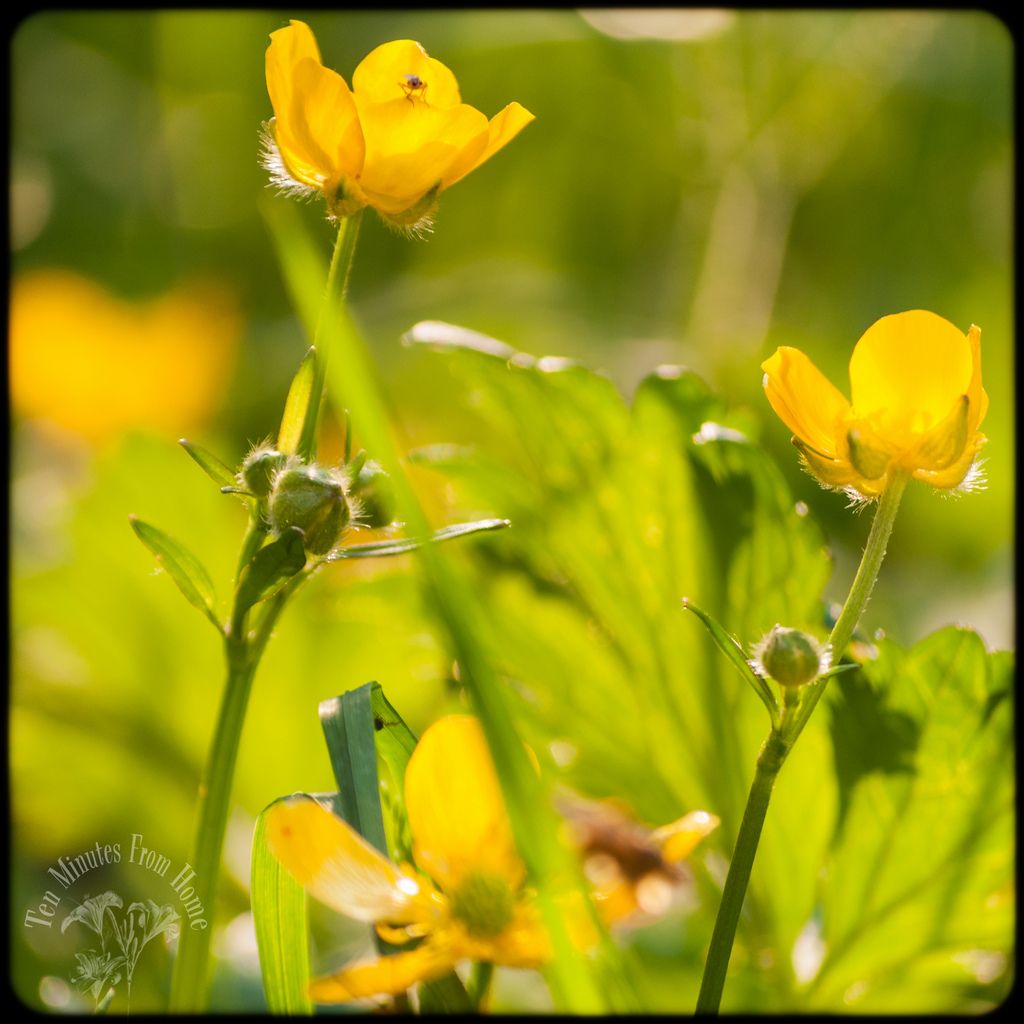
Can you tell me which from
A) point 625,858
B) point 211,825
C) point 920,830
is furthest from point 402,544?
point 625,858

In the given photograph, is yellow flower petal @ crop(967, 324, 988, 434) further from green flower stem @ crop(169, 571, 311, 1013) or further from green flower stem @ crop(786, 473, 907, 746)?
green flower stem @ crop(169, 571, 311, 1013)

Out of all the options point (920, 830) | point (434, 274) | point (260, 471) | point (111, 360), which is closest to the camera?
point (260, 471)

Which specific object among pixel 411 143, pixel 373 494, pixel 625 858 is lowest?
pixel 625 858

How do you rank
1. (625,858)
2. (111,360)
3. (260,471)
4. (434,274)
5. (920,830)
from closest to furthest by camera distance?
(260,471), (920,830), (625,858), (111,360), (434,274)

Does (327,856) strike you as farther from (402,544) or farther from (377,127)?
(377,127)

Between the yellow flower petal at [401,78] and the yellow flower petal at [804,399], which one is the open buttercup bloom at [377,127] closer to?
the yellow flower petal at [401,78]

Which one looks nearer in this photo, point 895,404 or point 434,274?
point 895,404

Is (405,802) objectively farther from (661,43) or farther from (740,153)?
(661,43)

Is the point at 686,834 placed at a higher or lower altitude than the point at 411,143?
lower

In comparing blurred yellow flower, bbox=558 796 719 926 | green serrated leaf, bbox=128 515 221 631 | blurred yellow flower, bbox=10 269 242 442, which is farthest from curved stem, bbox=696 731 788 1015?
blurred yellow flower, bbox=10 269 242 442
